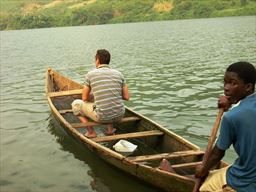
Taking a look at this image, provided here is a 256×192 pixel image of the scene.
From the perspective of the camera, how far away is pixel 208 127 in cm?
994

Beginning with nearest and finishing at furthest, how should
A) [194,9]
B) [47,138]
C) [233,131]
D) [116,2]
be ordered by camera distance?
[233,131], [47,138], [194,9], [116,2]

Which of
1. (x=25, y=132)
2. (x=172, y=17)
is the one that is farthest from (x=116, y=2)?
(x=25, y=132)

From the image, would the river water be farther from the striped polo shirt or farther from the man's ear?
the man's ear

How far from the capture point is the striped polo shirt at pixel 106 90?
785 cm

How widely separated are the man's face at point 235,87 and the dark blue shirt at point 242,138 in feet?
0.39

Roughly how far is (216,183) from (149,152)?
384 centimetres

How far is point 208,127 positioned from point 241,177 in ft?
20.1

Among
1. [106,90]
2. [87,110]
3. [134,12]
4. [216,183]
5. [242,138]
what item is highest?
[134,12]

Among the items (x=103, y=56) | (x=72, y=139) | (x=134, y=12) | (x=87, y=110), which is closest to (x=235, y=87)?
(x=103, y=56)

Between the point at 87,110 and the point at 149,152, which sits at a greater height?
the point at 87,110

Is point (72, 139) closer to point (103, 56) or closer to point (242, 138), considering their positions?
point (103, 56)

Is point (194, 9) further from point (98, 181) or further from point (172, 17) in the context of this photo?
point (98, 181)

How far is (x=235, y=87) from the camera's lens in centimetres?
384

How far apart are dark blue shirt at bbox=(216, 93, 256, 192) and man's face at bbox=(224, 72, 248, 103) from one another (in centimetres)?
12
